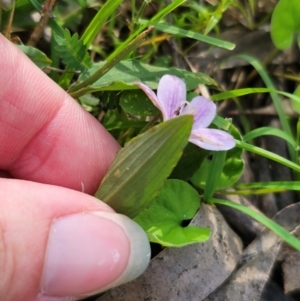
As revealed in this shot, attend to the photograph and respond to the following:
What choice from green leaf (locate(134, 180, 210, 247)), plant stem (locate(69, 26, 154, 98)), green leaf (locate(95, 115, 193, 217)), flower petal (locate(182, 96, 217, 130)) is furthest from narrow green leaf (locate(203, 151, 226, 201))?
plant stem (locate(69, 26, 154, 98))

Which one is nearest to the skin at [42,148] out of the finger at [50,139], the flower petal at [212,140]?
the finger at [50,139]

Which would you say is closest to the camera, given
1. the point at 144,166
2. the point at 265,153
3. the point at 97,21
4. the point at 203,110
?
the point at 144,166

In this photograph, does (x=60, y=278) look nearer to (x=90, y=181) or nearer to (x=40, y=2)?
(x=90, y=181)

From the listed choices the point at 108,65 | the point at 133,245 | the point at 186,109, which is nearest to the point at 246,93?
the point at 186,109

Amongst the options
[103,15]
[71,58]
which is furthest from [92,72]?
Result: [103,15]

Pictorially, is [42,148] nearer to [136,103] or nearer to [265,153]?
[136,103]
